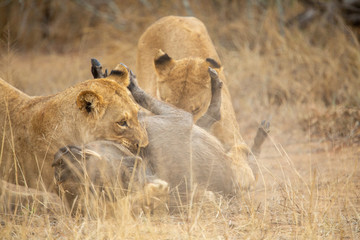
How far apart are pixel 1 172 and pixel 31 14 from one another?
32.7 feet

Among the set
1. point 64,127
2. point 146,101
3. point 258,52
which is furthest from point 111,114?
point 258,52

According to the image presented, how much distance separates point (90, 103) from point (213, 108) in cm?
145

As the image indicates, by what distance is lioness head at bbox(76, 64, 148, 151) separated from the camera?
2.82m

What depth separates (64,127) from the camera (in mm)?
2918

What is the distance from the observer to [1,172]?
10.5ft

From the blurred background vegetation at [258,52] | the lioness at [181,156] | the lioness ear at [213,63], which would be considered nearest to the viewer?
the lioness at [181,156]

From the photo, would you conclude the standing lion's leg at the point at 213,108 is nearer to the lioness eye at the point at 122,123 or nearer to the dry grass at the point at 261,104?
the dry grass at the point at 261,104

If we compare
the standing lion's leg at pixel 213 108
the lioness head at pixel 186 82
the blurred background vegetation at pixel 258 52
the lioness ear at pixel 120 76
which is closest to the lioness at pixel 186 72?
the lioness head at pixel 186 82

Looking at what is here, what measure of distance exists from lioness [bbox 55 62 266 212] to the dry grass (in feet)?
0.53

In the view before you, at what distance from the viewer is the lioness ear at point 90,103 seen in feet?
9.05

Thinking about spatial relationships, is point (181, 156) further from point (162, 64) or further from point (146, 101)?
point (162, 64)

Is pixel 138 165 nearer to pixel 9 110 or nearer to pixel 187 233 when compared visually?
pixel 187 233

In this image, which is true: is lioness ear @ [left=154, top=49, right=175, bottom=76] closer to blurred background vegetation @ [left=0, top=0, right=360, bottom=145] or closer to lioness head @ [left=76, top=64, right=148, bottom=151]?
blurred background vegetation @ [left=0, top=0, right=360, bottom=145]

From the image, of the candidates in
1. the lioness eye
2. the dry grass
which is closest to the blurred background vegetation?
the dry grass
